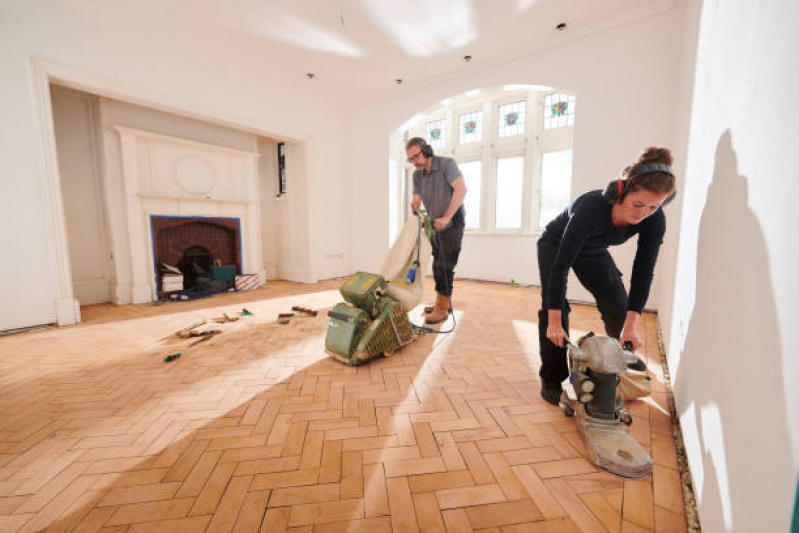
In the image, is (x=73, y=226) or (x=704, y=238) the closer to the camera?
(x=704, y=238)

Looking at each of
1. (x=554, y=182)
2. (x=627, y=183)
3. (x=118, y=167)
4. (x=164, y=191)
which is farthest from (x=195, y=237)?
(x=554, y=182)

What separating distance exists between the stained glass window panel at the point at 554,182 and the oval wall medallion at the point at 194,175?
522 centimetres

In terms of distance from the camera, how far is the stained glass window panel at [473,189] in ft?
19.1

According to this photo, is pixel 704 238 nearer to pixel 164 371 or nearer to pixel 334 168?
pixel 164 371

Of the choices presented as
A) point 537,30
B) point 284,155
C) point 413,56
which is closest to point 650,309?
point 537,30

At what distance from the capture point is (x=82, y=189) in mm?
3797

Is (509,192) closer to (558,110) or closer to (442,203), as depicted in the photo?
(558,110)

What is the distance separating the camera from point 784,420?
50cm

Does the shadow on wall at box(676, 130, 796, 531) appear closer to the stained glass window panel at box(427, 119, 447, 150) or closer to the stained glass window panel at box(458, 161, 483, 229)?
the stained glass window panel at box(458, 161, 483, 229)

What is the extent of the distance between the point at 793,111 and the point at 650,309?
3699 mm

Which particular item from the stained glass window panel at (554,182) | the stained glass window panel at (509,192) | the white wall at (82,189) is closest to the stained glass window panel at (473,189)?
the stained glass window panel at (509,192)

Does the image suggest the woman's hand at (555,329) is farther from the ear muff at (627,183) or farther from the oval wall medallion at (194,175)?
the oval wall medallion at (194,175)

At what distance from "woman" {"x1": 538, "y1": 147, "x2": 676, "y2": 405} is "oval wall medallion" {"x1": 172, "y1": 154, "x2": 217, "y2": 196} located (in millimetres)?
4795

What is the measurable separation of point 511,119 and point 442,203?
351cm
